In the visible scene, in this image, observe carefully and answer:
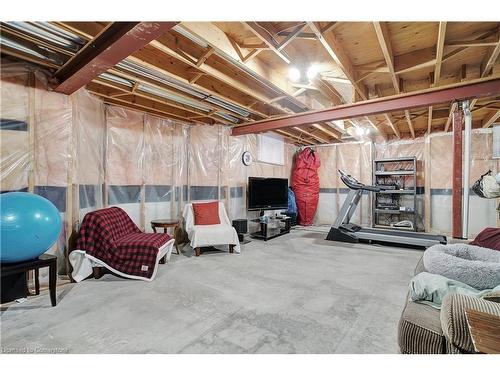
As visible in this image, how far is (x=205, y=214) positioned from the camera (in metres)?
4.04

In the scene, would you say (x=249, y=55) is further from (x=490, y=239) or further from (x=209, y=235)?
(x=490, y=239)

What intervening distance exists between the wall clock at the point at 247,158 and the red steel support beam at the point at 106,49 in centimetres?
311

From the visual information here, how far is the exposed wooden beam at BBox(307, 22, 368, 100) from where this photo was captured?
1.97 m

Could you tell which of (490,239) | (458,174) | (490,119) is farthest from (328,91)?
(490,119)

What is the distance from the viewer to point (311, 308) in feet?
6.89

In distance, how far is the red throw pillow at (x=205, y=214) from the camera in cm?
400

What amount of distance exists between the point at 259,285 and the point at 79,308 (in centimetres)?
161

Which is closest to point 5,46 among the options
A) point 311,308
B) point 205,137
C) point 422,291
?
point 205,137

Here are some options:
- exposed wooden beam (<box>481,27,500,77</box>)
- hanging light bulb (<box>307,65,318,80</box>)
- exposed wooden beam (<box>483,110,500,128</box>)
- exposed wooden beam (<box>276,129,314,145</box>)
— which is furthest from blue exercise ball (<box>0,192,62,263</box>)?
exposed wooden beam (<box>483,110,500,128</box>)

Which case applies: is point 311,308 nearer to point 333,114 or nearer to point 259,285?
point 259,285

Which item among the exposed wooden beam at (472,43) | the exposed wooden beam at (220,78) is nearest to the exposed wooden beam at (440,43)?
the exposed wooden beam at (472,43)

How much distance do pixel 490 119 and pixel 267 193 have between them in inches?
171

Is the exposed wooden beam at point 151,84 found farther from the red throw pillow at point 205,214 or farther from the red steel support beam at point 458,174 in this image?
the red steel support beam at point 458,174
